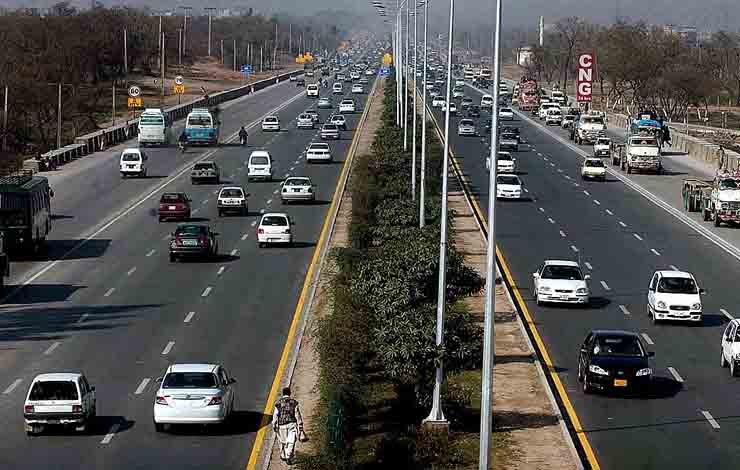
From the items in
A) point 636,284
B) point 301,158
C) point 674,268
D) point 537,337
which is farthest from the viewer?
point 301,158

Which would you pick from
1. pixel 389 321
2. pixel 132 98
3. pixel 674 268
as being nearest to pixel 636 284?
pixel 674 268

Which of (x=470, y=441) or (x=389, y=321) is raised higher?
(x=389, y=321)

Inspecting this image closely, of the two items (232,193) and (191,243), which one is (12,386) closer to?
(191,243)

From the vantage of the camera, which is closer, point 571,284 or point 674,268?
point 571,284

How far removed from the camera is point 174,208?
62125mm

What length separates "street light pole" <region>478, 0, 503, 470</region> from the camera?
20.4 metres

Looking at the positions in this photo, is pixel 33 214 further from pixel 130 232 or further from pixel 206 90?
pixel 206 90

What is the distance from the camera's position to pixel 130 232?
5919cm

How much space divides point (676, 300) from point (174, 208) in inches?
1090

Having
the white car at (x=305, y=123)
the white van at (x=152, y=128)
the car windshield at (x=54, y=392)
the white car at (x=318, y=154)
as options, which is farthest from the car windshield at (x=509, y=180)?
the car windshield at (x=54, y=392)

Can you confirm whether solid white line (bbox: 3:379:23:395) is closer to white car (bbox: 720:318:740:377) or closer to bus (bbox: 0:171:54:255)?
white car (bbox: 720:318:740:377)

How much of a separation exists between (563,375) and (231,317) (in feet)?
35.5

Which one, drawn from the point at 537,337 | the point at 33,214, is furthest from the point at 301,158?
the point at 537,337

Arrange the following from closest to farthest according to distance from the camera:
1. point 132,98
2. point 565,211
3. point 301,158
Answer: point 565,211 → point 301,158 → point 132,98
